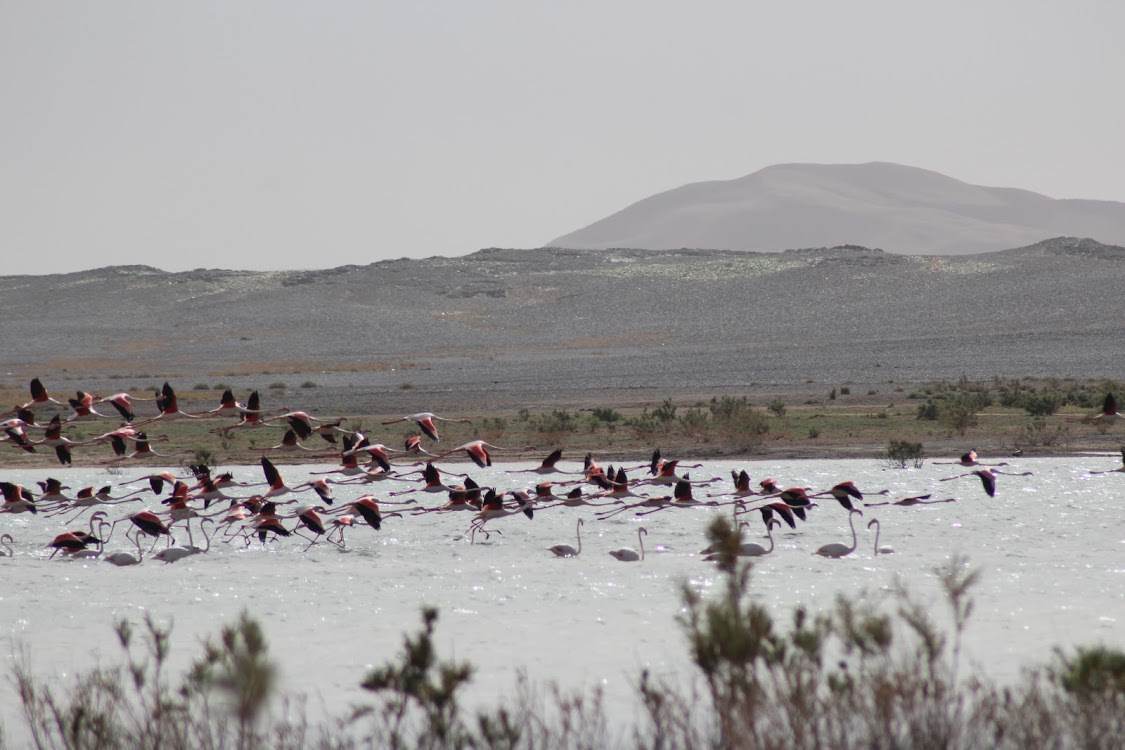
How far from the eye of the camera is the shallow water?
7441mm

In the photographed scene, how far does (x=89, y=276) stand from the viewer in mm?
89375

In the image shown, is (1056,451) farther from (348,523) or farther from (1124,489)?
(348,523)

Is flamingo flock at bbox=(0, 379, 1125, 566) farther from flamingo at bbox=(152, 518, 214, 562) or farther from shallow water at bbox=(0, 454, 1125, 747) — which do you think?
shallow water at bbox=(0, 454, 1125, 747)

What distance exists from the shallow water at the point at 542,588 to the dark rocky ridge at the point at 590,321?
20.6 m

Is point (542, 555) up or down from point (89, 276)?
down

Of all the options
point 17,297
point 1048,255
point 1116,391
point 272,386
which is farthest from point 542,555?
point 17,297

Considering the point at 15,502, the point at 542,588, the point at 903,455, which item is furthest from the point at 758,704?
the point at 903,455

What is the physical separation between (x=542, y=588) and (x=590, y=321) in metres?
57.6

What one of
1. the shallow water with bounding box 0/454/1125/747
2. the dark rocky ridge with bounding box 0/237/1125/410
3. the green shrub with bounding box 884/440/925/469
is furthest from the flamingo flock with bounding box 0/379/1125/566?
the dark rocky ridge with bounding box 0/237/1125/410

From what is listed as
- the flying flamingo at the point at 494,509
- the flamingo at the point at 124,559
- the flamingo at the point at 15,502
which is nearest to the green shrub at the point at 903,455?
the flying flamingo at the point at 494,509

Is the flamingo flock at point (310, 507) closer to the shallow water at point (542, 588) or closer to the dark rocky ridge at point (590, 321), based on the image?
the shallow water at point (542, 588)

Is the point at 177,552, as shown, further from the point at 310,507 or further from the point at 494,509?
the point at 494,509

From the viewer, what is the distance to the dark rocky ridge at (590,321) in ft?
142

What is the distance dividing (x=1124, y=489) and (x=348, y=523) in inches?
352
